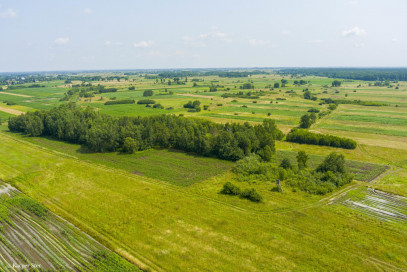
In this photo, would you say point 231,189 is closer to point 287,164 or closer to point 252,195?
point 252,195

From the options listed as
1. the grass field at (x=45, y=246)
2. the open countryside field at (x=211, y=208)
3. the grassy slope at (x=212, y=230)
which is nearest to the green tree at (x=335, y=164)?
the open countryside field at (x=211, y=208)

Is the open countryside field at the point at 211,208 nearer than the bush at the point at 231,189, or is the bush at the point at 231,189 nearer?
the open countryside field at the point at 211,208

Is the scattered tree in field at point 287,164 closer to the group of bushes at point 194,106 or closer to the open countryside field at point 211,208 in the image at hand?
the open countryside field at point 211,208

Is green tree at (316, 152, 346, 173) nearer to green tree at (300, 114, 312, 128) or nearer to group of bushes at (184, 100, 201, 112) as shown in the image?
green tree at (300, 114, 312, 128)

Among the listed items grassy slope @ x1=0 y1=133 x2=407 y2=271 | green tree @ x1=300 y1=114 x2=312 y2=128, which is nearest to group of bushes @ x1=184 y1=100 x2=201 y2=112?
green tree @ x1=300 y1=114 x2=312 y2=128

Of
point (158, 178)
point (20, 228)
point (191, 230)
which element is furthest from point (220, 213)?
point (20, 228)

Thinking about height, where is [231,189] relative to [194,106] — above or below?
below

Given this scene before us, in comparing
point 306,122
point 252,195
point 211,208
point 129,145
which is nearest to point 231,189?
point 252,195
